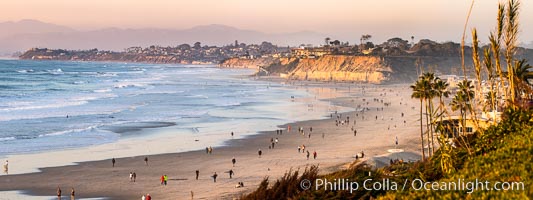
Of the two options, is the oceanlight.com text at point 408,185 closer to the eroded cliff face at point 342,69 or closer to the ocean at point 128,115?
the ocean at point 128,115

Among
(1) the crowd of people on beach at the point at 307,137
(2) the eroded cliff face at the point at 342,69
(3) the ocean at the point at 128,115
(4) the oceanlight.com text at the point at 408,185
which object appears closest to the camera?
(4) the oceanlight.com text at the point at 408,185

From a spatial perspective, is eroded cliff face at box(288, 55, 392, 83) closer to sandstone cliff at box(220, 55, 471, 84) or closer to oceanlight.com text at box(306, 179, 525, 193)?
sandstone cliff at box(220, 55, 471, 84)

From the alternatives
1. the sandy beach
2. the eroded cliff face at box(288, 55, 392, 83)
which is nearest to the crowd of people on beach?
the sandy beach

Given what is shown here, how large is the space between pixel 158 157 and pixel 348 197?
30451 mm

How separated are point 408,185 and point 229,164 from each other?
2685 centimetres

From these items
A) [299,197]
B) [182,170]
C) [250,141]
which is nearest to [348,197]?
[299,197]

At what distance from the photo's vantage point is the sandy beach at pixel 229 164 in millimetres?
32441

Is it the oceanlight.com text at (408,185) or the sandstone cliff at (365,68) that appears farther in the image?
the sandstone cliff at (365,68)

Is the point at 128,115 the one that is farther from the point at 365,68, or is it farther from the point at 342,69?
the point at 342,69

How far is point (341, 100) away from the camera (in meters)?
93.2

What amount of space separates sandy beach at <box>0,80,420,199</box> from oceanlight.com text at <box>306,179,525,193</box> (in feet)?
44.4

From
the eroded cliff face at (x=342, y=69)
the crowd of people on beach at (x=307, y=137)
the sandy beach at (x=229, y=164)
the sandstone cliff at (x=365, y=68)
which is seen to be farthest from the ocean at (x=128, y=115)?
the sandstone cliff at (x=365, y=68)

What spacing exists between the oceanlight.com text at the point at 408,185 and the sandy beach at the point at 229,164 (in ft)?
44.4

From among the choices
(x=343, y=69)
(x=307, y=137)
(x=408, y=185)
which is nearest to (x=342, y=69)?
(x=343, y=69)
